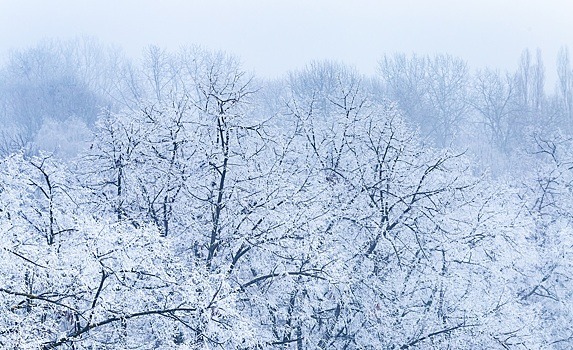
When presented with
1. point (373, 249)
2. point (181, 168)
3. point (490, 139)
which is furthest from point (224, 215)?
point (490, 139)

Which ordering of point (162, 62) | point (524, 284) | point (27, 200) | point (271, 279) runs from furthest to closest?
1. point (162, 62)
2. point (524, 284)
3. point (271, 279)
4. point (27, 200)

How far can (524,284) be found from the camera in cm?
1588

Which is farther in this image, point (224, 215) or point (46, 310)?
point (224, 215)

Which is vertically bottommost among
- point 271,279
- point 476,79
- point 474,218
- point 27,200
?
point 271,279

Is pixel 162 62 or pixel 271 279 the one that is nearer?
pixel 271 279

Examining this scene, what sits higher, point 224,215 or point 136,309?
point 224,215

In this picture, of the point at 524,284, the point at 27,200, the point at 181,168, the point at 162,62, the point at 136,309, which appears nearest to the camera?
the point at 136,309

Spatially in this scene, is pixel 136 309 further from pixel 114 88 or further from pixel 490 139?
pixel 114 88

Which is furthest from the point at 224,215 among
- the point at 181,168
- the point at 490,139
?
the point at 490,139

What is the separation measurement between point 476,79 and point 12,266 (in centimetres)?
5507

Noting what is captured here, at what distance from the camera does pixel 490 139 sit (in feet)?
163

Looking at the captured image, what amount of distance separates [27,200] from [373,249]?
17.2ft

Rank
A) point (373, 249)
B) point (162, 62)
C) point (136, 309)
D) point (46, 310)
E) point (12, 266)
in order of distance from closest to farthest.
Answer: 1. point (12, 266)
2. point (46, 310)
3. point (136, 309)
4. point (373, 249)
5. point (162, 62)

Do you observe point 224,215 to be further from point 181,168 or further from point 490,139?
point 490,139
